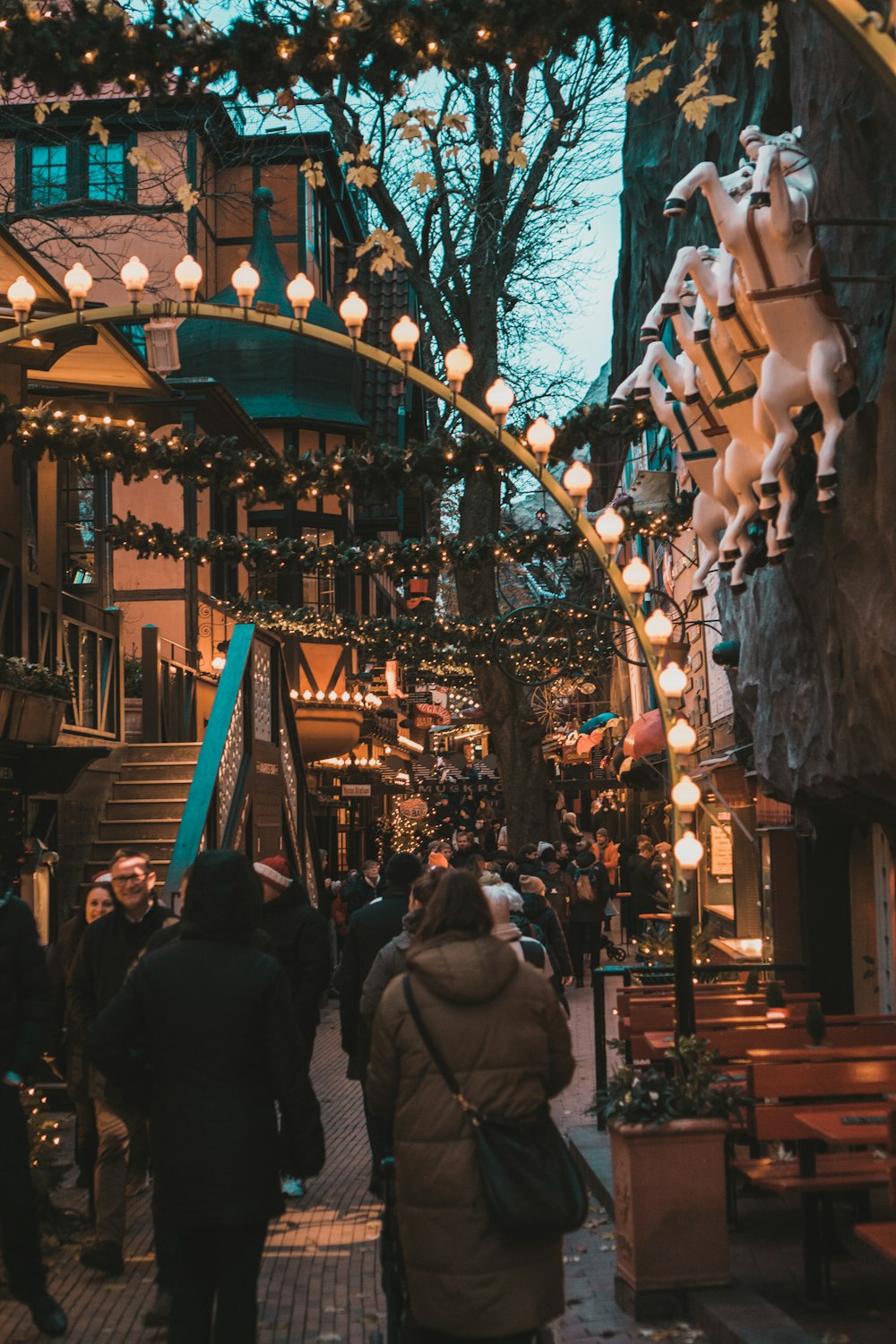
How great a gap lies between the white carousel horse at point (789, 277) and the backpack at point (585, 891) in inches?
546

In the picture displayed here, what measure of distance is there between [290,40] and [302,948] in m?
5.11

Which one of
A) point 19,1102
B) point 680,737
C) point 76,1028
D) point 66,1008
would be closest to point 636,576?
point 680,737

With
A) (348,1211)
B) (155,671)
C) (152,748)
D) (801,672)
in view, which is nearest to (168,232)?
(155,671)

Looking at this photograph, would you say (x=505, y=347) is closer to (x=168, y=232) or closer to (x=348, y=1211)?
(x=168, y=232)

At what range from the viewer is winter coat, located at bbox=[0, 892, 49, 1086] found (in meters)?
6.40

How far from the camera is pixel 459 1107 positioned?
4703mm

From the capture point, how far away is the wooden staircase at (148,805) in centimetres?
1647

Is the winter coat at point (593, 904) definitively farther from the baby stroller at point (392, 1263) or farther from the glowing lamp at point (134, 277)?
the baby stroller at point (392, 1263)

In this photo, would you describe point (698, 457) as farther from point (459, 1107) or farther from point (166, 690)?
point (166, 690)

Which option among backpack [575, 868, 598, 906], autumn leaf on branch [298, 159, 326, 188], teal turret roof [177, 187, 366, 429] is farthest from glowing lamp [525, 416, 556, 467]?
teal turret roof [177, 187, 366, 429]

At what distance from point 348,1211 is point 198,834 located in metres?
5.11

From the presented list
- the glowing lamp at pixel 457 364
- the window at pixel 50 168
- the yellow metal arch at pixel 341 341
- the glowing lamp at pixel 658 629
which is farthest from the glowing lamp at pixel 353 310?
the window at pixel 50 168

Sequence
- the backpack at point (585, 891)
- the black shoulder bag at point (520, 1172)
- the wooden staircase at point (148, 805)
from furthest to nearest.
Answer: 1. the backpack at point (585, 891)
2. the wooden staircase at point (148, 805)
3. the black shoulder bag at point (520, 1172)

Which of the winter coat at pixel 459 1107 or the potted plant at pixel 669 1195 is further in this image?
the potted plant at pixel 669 1195
